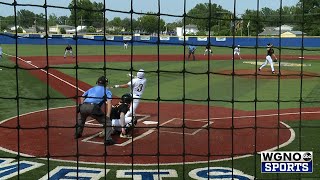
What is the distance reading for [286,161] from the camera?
577 centimetres

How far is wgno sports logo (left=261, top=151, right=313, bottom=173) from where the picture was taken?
575cm

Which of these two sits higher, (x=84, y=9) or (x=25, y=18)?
(x=25, y=18)

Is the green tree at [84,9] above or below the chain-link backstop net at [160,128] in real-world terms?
above

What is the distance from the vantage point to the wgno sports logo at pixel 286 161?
575cm

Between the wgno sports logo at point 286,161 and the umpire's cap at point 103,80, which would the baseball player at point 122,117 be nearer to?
the umpire's cap at point 103,80

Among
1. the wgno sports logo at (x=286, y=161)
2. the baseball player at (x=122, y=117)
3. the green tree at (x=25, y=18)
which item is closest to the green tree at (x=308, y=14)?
the wgno sports logo at (x=286, y=161)

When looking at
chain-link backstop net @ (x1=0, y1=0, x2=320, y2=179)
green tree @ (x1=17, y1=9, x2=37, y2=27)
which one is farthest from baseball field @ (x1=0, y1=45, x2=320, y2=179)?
green tree @ (x1=17, y1=9, x2=37, y2=27)

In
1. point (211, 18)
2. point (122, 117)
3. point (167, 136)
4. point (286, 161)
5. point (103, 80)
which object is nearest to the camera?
point (211, 18)

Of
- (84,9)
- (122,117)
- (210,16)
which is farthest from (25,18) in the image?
(210,16)

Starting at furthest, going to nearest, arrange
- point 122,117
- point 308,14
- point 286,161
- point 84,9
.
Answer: point 122,117, point 308,14, point 286,161, point 84,9

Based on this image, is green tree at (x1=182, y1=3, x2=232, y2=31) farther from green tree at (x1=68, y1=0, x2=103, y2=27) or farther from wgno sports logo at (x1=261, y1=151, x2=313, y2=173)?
wgno sports logo at (x1=261, y1=151, x2=313, y2=173)

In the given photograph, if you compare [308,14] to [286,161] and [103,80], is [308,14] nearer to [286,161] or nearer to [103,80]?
[286,161]

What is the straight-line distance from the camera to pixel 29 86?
16.4 m

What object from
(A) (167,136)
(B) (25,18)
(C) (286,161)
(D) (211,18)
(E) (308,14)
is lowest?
(A) (167,136)
